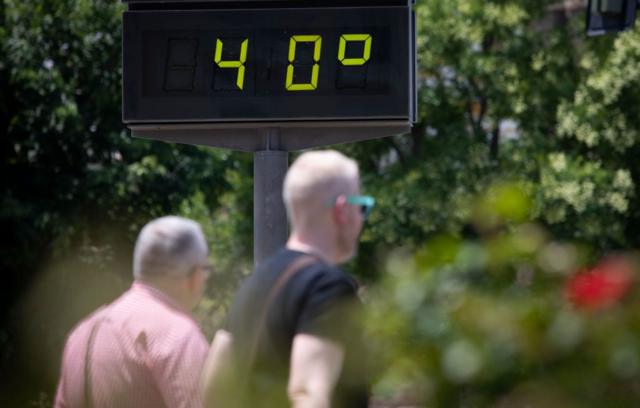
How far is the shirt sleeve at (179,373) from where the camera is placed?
168 inches

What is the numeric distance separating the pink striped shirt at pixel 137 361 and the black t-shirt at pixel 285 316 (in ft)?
2.26

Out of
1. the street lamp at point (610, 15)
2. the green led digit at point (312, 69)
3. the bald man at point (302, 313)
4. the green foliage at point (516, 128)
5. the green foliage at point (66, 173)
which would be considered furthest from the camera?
the green foliage at point (516, 128)

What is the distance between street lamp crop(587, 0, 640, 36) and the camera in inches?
388

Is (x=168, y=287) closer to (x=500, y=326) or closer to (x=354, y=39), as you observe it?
(x=500, y=326)

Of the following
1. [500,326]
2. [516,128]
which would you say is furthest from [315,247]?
[516,128]

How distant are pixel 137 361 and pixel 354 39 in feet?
9.79

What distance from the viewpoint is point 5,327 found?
19.0 meters

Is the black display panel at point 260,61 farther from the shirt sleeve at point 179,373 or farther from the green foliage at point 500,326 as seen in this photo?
the green foliage at point 500,326

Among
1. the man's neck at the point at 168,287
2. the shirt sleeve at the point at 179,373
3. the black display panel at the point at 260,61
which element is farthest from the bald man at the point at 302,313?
the black display panel at the point at 260,61

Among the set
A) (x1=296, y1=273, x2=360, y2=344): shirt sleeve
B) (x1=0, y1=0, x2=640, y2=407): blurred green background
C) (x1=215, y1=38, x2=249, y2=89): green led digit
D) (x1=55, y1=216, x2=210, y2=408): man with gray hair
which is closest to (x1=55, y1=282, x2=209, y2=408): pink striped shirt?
(x1=55, y1=216, x2=210, y2=408): man with gray hair

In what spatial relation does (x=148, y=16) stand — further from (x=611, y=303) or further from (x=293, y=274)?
(x=611, y=303)

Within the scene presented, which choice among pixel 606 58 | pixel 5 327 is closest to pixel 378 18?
pixel 5 327

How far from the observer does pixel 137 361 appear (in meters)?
4.31

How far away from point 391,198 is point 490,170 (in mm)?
1781
